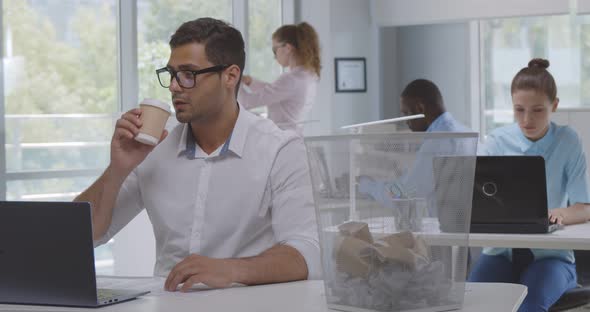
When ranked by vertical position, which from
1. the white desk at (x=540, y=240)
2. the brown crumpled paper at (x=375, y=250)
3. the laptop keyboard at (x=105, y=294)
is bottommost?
the white desk at (x=540, y=240)

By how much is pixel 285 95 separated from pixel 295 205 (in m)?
3.74

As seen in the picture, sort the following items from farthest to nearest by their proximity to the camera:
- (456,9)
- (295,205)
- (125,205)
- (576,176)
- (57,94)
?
1. (456,9)
2. (57,94)
3. (576,176)
4. (125,205)
5. (295,205)

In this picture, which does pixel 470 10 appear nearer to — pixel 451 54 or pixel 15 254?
pixel 451 54

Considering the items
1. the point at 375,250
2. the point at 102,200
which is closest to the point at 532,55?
the point at 102,200

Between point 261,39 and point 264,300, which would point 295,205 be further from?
point 261,39

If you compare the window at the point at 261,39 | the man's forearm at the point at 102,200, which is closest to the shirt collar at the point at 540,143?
the man's forearm at the point at 102,200

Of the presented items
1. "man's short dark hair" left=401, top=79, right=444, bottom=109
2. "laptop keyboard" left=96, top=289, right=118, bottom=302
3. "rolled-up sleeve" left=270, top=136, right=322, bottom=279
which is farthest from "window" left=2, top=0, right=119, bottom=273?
"laptop keyboard" left=96, top=289, right=118, bottom=302

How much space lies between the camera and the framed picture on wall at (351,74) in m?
7.02

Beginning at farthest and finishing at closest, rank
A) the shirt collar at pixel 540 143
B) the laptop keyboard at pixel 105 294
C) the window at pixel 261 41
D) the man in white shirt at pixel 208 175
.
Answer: the window at pixel 261 41
the shirt collar at pixel 540 143
the man in white shirt at pixel 208 175
the laptop keyboard at pixel 105 294

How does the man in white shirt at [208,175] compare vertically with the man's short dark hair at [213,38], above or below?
below

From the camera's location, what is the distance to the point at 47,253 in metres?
1.61

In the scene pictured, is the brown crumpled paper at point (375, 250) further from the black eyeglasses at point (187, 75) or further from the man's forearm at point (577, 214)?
the man's forearm at point (577, 214)

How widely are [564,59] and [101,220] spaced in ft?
19.2

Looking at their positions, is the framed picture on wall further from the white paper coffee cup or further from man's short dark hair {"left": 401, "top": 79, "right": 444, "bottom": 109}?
the white paper coffee cup
